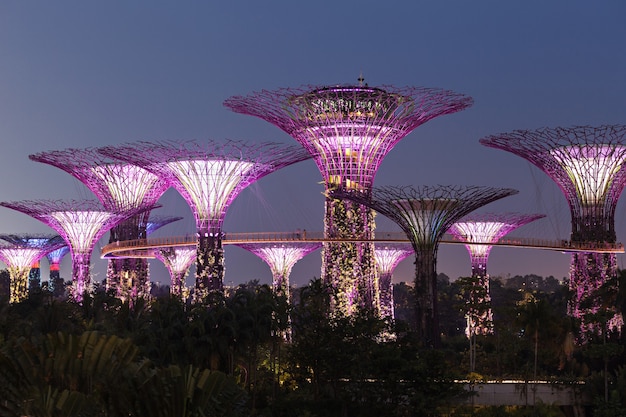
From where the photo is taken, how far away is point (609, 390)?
40.8 metres

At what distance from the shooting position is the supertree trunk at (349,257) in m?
53.0

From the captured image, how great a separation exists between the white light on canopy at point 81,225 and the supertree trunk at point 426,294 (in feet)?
101

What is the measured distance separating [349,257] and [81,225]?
27.2 meters

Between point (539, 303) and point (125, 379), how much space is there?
103ft

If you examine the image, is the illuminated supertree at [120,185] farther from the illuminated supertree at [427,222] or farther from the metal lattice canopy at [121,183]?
the illuminated supertree at [427,222]

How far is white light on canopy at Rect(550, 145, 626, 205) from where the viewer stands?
2259 inches

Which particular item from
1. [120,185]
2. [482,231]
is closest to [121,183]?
[120,185]

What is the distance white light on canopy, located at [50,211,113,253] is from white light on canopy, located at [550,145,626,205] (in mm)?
33431

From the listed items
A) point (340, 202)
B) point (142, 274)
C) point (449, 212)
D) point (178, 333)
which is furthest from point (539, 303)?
point (142, 274)

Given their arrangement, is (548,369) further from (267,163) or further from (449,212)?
(267,163)

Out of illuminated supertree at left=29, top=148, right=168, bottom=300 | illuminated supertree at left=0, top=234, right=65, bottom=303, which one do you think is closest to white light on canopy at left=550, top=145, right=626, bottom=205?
illuminated supertree at left=29, top=148, right=168, bottom=300

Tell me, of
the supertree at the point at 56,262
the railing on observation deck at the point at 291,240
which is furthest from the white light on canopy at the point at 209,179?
the supertree at the point at 56,262

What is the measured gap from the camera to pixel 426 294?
48.2 m

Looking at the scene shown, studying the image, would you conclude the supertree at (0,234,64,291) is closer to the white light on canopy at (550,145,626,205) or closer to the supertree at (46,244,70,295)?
the supertree at (46,244,70,295)
